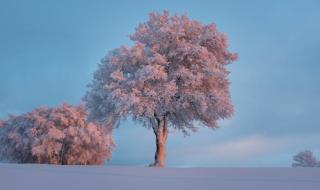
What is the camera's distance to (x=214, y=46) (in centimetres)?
2730

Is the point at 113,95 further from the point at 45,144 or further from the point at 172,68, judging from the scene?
the point at 45,144

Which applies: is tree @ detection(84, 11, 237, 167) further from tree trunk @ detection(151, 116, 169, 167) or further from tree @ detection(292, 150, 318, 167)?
tree @ detection(292, 150, 318, 167)

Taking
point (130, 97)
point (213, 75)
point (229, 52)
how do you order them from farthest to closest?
point (229, 52) < point (213, 75) < point (130, 97)

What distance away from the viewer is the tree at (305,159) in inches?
2371

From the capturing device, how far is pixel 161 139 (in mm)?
26641

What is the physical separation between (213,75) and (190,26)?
3.78 meters

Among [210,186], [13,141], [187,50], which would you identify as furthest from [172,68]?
[13,141]

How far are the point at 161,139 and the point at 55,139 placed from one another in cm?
1880

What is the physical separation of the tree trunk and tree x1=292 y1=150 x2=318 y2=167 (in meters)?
39.5

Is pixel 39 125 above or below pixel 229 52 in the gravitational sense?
below

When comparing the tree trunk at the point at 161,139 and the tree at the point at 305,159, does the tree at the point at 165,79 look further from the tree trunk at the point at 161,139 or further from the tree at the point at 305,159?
the tree at the point at 305,159

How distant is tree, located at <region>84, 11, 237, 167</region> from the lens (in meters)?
24.8

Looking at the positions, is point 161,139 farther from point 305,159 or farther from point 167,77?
point 305,159

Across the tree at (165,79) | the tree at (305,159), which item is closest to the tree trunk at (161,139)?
the tree at (165,79)
